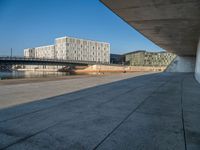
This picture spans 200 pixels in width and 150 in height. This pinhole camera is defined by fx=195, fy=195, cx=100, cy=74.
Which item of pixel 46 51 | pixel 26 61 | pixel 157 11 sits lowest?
pixel 26 61

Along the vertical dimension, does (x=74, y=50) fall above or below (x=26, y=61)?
above

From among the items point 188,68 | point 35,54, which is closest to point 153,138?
point 188,68

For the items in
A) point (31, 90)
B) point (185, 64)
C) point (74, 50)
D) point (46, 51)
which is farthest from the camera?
point (46, 51)

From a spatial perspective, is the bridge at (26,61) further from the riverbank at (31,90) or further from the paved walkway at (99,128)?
the paved walkway at (99,128)

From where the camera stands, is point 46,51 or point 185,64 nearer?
point 185,64

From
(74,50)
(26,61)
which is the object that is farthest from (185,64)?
(74,50)

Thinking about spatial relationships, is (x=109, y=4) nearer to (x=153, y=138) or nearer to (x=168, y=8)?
(x=168, y=8)

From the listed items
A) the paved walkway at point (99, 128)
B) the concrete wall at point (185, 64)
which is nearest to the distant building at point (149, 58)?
the concrete wall at point (185, 64)

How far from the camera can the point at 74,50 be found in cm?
12088

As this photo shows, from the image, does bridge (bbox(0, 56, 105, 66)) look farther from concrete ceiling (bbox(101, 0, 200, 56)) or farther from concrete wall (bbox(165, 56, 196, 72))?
concrete ceiling (bbox(101, 0, 200, 56))

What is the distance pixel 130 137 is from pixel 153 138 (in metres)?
0.47

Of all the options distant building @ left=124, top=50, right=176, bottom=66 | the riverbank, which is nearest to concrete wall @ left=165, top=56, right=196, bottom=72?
the riverbank

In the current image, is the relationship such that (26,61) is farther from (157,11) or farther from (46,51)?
(46,51)

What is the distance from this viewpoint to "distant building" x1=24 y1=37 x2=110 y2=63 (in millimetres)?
117188
